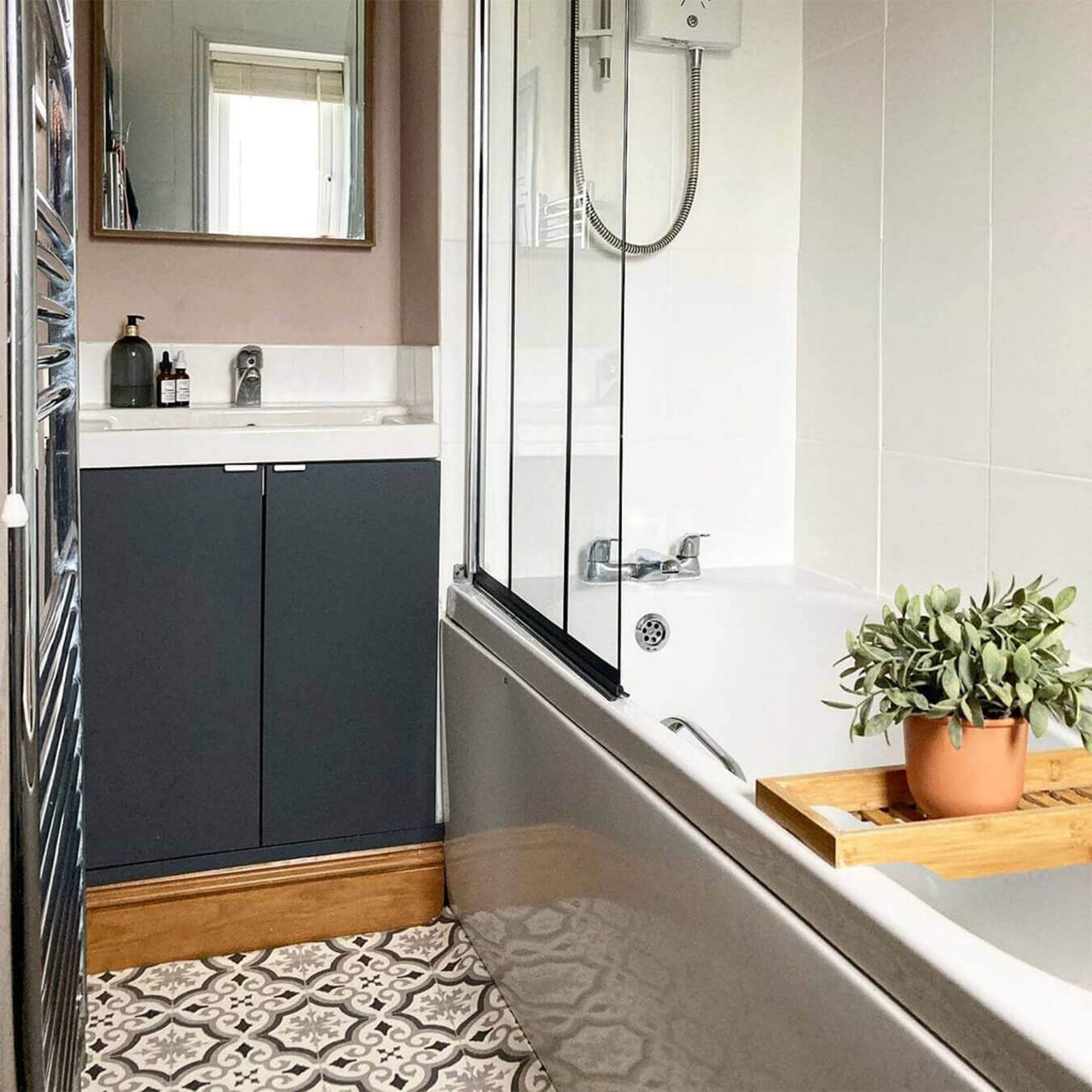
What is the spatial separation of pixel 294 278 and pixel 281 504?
2.26ft

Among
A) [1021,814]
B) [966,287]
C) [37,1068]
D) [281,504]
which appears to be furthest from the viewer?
[281,504]

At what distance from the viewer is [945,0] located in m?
2.20

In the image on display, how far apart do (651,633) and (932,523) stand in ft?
1.89

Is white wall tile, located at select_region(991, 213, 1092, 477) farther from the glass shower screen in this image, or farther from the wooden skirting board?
the wooden skirting board

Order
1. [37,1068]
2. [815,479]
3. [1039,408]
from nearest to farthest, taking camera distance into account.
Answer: [37,1068]
[1039,408]
[815,479]

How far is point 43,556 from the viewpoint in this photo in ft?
4.50

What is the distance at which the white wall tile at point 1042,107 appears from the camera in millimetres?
1884

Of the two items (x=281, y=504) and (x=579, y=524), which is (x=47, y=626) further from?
(x=281, y=504)

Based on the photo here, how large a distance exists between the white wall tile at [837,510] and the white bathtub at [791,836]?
74 mm

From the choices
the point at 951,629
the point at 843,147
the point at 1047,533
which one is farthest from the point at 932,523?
the point at 951,629

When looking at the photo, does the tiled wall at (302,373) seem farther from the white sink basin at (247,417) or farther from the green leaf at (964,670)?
the green leaf at (964,670)

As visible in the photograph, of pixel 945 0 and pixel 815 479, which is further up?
Answer: pixel 945 0

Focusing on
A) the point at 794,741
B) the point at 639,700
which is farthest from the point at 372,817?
the point at 794,741

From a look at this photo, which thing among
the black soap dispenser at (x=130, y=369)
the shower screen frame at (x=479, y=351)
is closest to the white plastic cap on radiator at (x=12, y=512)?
the shower screen frame at (x=479, y=351)
